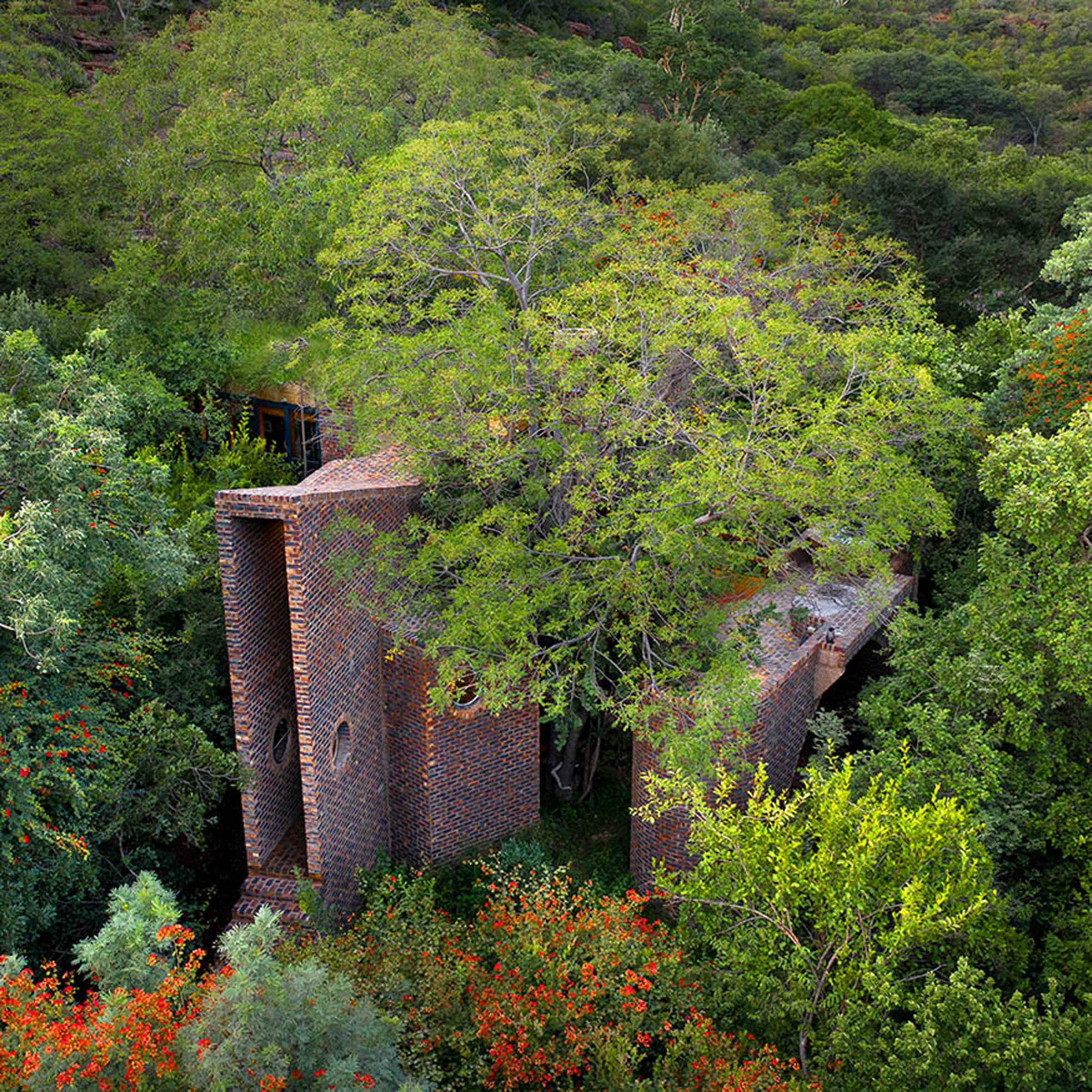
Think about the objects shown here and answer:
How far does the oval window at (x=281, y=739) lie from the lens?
15.0 metres

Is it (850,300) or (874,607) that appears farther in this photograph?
(850,300)

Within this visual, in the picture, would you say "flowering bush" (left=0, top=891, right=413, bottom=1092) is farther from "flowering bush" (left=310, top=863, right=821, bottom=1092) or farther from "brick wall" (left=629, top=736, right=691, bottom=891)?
"brick wall" (left=629, top=736, right=691, bottom=891)

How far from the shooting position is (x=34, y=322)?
19.3 metres

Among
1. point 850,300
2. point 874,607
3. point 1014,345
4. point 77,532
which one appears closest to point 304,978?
point 77,532

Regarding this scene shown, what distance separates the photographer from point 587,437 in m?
14.3

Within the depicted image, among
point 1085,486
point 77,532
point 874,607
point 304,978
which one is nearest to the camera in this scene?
point 304,978

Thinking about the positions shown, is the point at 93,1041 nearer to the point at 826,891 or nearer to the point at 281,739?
the point at 281,739

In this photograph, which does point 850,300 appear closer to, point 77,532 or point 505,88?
point 505,88

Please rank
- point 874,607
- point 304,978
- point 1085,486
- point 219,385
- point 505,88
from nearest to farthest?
point 304,978 → point 1085,486 → point 874,607 → point 219,385 → point 505,88

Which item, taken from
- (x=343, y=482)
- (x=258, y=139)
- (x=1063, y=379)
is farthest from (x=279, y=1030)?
(x=258, y=139)

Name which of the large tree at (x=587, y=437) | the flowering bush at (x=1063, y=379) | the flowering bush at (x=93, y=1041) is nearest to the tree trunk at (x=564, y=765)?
the large tree at (x=587, y=437)

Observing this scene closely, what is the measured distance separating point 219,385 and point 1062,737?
58.9ft

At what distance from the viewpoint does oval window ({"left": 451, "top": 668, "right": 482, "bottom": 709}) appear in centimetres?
1474

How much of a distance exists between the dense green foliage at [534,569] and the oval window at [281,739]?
91 cm
